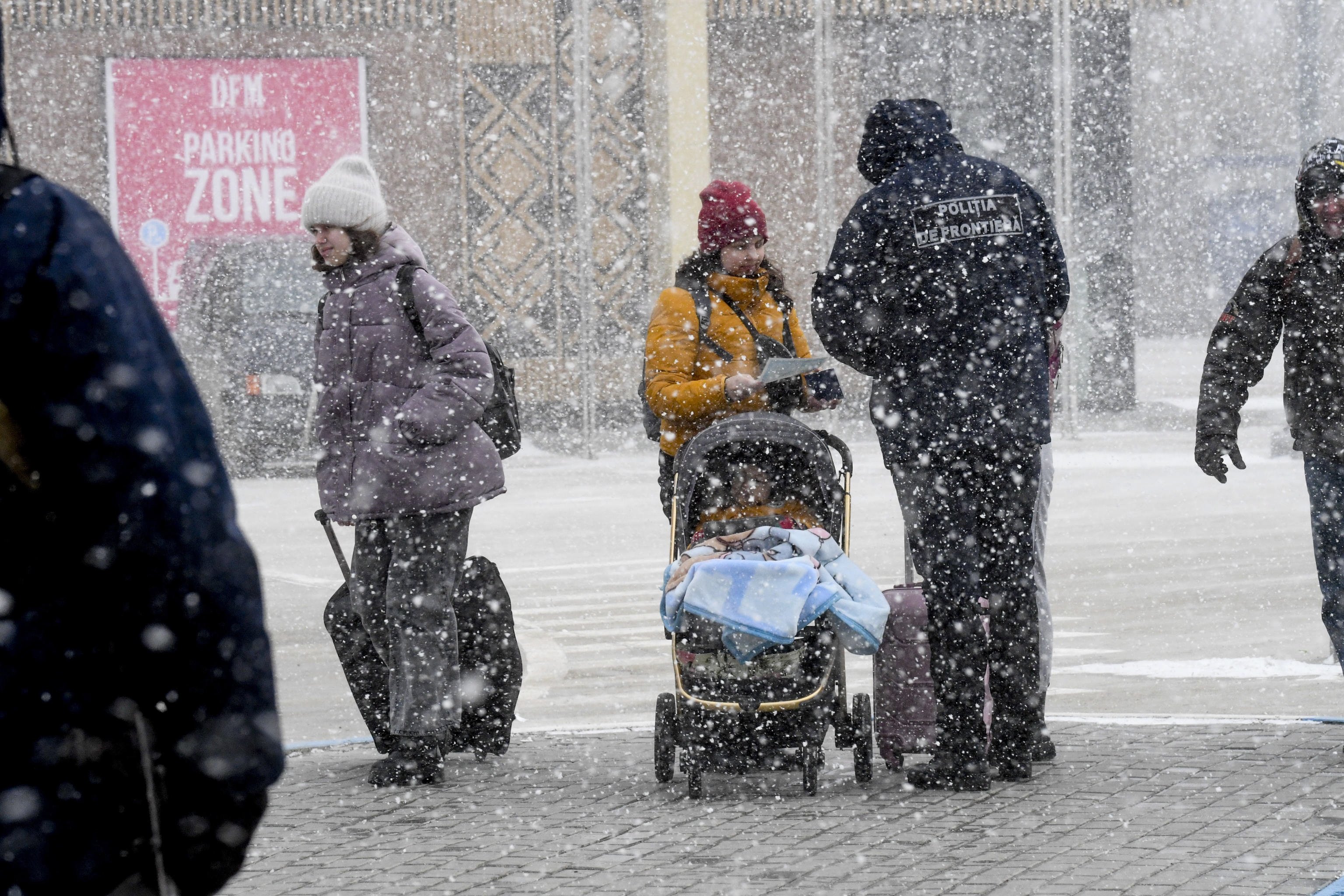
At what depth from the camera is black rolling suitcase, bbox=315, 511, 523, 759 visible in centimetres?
674

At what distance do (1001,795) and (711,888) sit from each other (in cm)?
134

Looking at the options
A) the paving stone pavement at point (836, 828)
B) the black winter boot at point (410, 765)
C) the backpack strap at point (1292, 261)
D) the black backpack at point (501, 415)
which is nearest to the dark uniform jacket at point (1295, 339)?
the backpack strap at point (1292, 261)

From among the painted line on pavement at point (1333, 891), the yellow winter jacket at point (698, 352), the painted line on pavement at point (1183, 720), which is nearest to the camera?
the painted line on pavement at point (1333, 891)

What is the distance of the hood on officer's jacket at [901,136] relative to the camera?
20.7 feet

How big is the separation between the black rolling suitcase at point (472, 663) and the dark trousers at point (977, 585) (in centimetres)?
143

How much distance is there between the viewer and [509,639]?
6820mm

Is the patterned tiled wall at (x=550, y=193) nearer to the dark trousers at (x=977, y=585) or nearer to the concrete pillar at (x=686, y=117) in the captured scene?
the concrete pillar at (x=686, y=117)

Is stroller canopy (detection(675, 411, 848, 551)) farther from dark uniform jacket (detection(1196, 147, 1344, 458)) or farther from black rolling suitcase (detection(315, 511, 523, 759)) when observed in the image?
dark uniform jacket (detection(1196, 147, 1344, 458))

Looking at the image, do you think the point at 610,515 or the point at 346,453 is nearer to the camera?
the point at 346,453

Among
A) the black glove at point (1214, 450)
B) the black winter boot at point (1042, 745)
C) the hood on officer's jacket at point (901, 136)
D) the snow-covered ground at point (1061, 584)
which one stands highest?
the hood on officer's jacket at point (901, 136)

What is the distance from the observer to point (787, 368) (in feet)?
20.2

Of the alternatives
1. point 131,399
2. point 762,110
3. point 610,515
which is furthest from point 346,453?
point 762,110

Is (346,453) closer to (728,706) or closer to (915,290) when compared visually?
(728,706)

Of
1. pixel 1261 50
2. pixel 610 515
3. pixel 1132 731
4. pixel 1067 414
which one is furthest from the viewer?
pixel 1261 50
